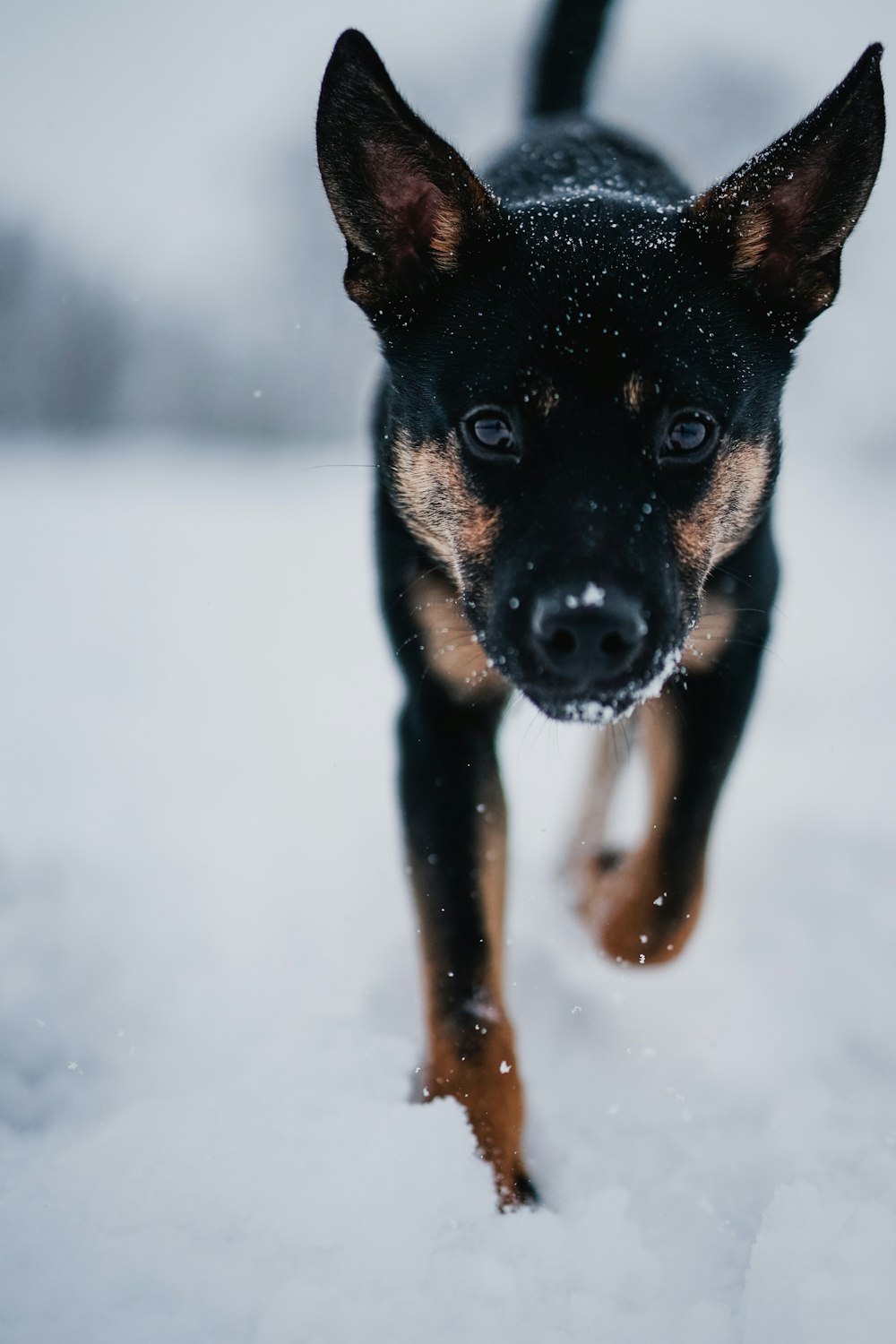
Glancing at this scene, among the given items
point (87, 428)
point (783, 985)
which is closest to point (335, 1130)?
point (783, 985)

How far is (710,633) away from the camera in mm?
2668

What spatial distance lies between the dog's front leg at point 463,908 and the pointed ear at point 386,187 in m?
1.04

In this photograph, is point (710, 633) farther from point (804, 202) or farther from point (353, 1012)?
point (353, 1012)

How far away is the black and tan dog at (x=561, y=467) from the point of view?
2062 millimetres

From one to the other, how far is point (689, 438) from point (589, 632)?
601 mm

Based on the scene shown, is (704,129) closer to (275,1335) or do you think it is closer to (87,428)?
(87,428)

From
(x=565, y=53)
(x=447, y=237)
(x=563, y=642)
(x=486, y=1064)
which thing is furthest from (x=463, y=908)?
(x=565, y=53)

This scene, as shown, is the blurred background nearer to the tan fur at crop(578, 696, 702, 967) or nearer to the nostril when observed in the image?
the tan fur at crop(578, 696, 702, 967)

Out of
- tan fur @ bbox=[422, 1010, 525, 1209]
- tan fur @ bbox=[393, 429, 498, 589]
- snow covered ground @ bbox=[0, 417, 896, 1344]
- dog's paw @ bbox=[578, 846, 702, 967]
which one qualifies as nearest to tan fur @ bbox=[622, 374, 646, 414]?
tan fur @ bbox=[393, 429, 498, 589]

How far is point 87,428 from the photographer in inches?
519

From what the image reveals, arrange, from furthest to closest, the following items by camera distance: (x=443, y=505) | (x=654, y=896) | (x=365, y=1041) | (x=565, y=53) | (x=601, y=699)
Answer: (x=565, y=53) → (x=654, y=896) → (x=365, y=1041) → (x=443, y=505) → (x=601, y=699)

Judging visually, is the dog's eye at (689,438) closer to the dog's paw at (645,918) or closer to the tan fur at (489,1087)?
the dog's paw at (645,918)

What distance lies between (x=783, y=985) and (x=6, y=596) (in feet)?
15.9

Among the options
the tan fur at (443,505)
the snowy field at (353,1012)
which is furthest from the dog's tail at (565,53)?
the tan fur at (443,505)
